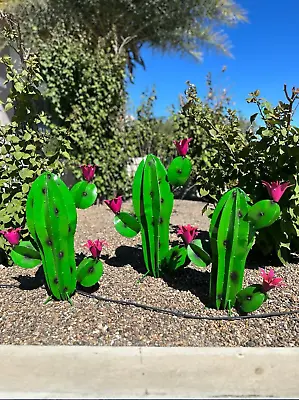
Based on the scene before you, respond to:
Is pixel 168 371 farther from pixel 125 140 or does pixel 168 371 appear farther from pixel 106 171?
pixel 125 140

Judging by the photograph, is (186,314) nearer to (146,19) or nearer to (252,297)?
(252,297)

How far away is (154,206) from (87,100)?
4801 millimetres

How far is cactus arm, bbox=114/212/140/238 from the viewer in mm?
3033

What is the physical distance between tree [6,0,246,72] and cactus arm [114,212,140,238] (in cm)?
778

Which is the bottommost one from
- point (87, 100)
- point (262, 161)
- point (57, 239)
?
point (57, 239)

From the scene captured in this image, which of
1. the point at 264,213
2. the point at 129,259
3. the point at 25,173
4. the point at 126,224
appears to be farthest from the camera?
the point at 129,259

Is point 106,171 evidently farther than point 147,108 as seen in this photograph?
No

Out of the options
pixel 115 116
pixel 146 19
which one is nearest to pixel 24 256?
pixel 115 116

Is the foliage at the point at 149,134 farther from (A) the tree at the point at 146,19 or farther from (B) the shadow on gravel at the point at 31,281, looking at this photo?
(B) the shadow on gravel at the point at 31,281

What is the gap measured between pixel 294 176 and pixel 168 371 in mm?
1947

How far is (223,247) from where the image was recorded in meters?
2.50

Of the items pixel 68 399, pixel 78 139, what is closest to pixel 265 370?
pixel 68 399

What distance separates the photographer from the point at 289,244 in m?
3.37

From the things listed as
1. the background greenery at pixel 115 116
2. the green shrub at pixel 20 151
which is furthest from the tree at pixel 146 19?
the green shrub at pixel 20 151
